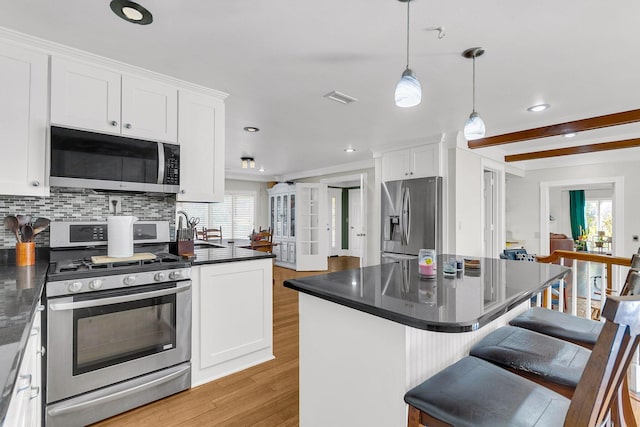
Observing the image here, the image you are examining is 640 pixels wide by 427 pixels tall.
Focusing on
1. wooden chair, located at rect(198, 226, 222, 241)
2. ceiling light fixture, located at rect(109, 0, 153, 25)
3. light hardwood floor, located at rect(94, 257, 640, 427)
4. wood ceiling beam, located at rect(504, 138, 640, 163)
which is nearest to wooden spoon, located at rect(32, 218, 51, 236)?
light hardwood floor, located at rect(94, 257, 640, 427)

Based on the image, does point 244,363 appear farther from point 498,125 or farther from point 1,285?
point 498,125

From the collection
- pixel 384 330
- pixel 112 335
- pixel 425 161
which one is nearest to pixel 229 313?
pixel 112 335

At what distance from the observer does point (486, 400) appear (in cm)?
95

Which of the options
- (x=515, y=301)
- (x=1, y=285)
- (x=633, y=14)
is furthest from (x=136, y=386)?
(x=633, y=14)

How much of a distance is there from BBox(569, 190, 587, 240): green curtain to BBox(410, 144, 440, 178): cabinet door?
29.1 ft

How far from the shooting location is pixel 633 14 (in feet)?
5.24

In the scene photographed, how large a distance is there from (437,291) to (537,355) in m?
0.50

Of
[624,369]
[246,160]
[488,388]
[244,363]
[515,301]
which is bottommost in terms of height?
[244,363]

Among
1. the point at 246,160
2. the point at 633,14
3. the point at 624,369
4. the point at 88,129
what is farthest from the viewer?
the point at 246,160

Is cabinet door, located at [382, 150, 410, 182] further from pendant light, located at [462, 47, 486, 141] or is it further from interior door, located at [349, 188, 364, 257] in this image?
interior door, located at [349, 188, 364, 257]

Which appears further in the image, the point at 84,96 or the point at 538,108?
the point at 538,108

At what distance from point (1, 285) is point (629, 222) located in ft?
24.1

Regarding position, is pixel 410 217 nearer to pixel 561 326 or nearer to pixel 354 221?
pixel 561 326

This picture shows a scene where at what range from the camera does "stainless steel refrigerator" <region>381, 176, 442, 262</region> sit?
4.06 m
